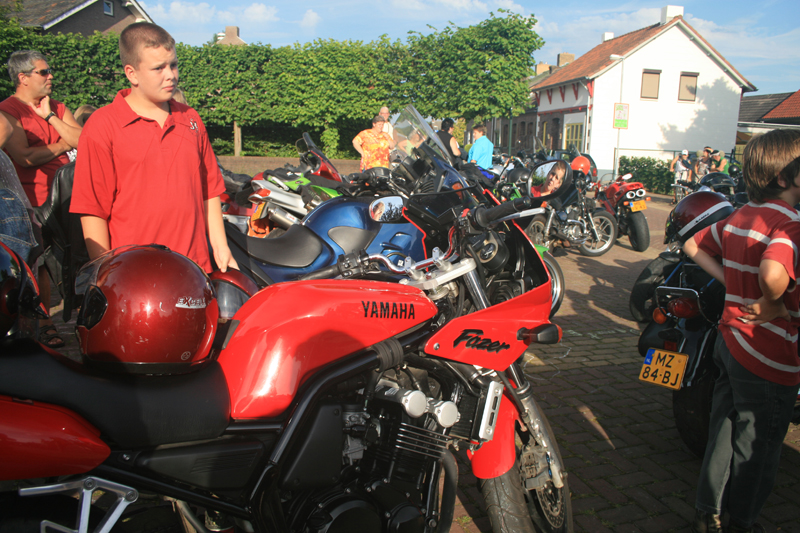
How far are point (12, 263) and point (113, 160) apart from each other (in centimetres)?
116

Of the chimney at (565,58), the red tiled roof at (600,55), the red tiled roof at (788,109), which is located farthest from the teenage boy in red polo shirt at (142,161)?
the chimney at (565,58)

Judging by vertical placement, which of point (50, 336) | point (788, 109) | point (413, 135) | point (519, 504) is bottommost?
point (50, 336)

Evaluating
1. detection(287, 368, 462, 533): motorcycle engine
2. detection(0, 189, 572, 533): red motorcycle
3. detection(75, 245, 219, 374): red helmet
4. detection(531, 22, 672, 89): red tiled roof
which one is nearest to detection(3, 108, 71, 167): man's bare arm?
detection(0, 189, 572, 533): red motorcycle

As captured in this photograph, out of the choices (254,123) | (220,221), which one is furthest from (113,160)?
(254,123)

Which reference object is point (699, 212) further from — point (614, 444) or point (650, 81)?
point (650, 81)

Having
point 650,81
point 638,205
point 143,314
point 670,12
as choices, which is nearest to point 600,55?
point 670,12

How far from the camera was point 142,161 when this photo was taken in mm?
2457

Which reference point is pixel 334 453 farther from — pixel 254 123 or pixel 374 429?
pixel 254 123

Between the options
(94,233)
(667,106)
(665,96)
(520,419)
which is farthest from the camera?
(665,96)

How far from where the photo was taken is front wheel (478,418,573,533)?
2.13 meters

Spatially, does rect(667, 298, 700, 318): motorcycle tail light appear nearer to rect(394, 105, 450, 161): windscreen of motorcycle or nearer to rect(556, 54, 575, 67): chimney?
rect(394, 105, 450, 161): windscreen of motorcycle

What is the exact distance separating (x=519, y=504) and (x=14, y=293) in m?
1.87

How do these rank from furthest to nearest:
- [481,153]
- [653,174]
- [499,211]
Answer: [653,174], [481,153], [499,211]

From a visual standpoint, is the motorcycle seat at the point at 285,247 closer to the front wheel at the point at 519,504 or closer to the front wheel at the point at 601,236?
the front wheel at the point at 519,504
